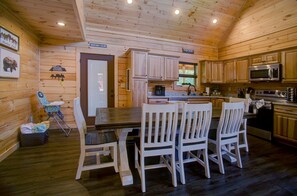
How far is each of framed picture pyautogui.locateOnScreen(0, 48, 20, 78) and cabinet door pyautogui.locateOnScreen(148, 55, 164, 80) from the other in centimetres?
309

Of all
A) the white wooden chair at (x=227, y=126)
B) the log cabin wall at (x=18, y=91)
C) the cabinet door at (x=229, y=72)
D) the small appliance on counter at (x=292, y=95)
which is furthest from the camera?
the cabinet door at (x=229, y=72)

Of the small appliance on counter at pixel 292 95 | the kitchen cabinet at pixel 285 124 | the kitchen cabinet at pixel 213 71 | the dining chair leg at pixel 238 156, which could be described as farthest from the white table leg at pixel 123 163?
the kitchen cabinet at pixel 213 71

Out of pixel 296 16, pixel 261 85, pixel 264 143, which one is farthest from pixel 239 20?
pixel 264 143

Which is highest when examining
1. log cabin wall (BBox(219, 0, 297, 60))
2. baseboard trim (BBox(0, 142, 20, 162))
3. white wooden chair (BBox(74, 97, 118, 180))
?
log cabin wall (BBox(219, 0, 297, 60))

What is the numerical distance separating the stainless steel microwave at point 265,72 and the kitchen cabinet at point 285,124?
0.86m

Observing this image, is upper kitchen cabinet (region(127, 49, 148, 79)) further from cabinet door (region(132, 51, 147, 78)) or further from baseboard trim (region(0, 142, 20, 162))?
baseboard trim (region(0, 142, 20, 162))

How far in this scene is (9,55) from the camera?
2.86m

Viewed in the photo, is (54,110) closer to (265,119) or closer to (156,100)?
(156,100)

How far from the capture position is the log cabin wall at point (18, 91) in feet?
9.11

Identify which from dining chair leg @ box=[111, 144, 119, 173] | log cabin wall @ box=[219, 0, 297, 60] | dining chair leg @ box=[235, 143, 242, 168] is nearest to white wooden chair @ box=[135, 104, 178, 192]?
dining chair leg @ box=[111, 144, 119, 173]

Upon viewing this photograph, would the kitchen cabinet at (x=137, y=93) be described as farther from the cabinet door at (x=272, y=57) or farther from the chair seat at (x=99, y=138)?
the cabinet door at (x=272, y=57)

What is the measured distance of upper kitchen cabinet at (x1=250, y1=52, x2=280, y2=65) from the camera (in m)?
4.16

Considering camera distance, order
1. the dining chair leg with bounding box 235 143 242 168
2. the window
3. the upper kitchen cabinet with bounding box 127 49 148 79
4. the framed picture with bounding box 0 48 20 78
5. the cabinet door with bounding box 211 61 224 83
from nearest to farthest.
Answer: the dining chair leg with bounding box 235 143 242 168 → the framed picture with bounding box 0 48 20 78 → the upper kitchen cabinet with bounding box 127 49 148 79 → the cabinet door with bounding box 211 61 224 83 → the window

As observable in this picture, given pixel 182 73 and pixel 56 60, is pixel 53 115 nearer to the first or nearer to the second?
pixel 56 60
